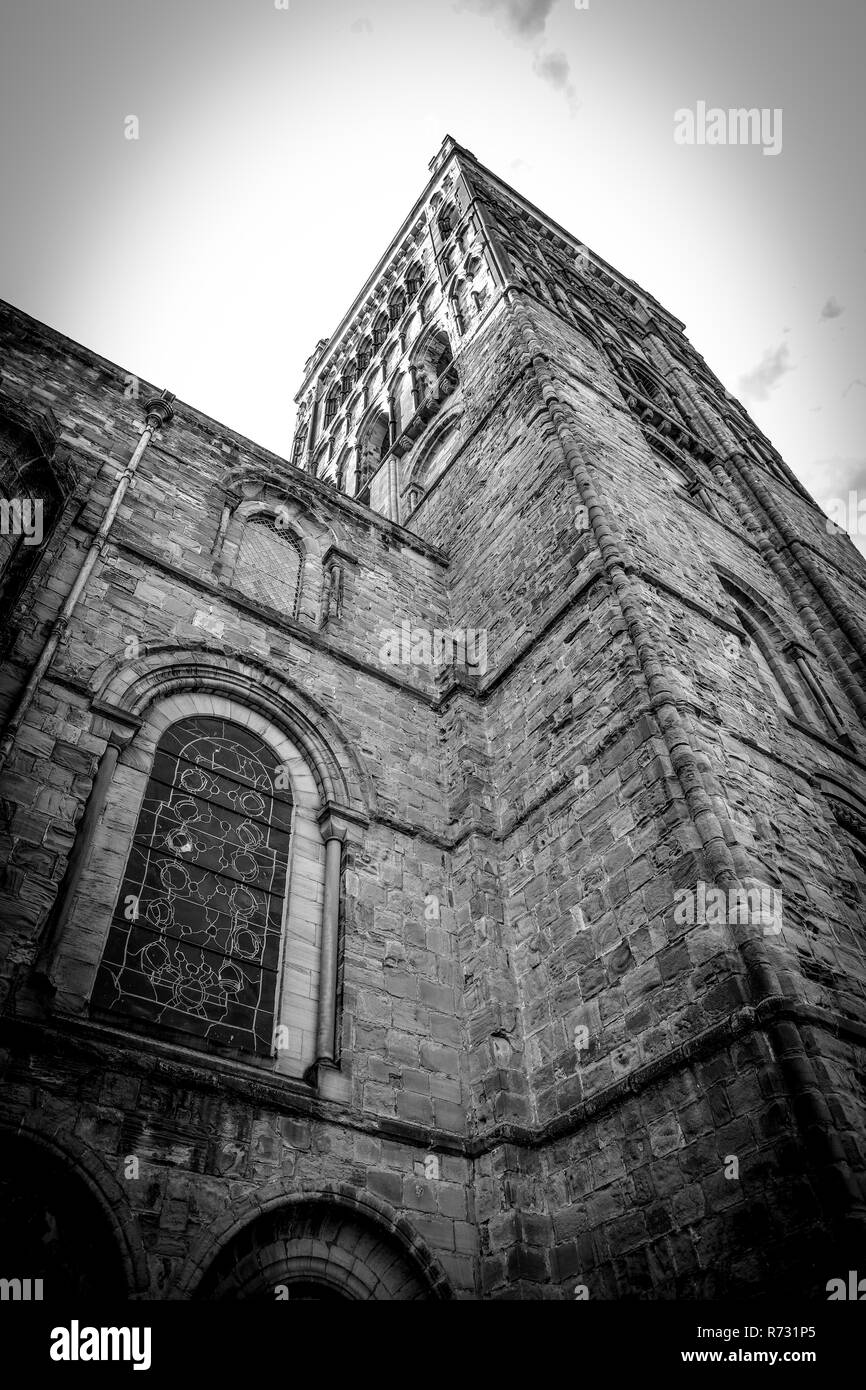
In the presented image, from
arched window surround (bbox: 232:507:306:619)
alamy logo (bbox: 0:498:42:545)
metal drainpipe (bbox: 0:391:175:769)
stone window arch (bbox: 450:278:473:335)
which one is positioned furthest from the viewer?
stone window arch (bbox: 450:278:473:335)

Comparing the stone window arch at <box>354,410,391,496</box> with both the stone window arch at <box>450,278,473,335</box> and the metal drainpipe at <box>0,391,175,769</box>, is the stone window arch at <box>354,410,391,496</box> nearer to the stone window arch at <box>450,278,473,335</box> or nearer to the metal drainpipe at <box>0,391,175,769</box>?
the stone window arch at <box>450,278,473,335</box>

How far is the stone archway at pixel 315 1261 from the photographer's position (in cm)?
529

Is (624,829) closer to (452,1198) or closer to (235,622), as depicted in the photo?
(452,1198)

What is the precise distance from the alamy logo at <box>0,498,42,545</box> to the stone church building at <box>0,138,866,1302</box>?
3 cm

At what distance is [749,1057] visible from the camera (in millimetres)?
5246

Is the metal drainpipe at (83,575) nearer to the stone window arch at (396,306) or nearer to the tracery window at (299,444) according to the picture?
the stone window arch at (396,306)

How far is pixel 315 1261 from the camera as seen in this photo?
5.64 meters

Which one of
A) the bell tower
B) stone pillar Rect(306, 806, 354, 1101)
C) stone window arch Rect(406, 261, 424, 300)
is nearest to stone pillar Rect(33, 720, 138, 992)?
stone pillar Rect(306, 806, 354, 1101)

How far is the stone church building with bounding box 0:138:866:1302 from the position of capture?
520 cm

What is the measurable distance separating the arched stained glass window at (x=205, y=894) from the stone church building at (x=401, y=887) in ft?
0.10

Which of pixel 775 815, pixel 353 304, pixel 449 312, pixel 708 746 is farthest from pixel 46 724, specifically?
pixel 353 304

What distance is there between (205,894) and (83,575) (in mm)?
3184
